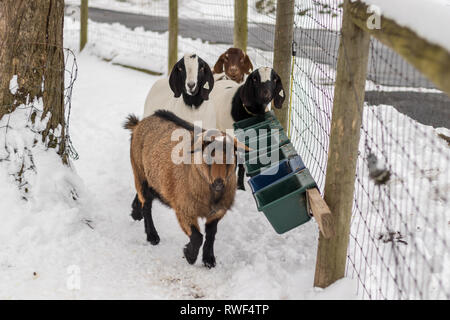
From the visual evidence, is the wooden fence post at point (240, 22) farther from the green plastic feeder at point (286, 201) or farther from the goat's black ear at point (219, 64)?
the green plastic feeder at point (286, 201)

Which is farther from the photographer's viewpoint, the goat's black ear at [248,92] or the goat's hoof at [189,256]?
the goat's black ear at [248,92]

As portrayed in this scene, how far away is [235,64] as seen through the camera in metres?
7.01

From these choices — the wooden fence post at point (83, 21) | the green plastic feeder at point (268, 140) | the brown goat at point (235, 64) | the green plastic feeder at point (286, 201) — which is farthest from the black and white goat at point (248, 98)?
the wooden fence post at point (83, 21)

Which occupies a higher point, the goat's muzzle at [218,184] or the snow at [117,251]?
the goat's muzzle at [218,184]

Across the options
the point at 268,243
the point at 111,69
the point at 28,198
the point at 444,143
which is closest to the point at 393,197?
the point at 444,143

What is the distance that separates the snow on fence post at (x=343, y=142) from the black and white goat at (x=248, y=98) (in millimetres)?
2036

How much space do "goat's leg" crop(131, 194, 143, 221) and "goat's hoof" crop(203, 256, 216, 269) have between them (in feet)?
3.93

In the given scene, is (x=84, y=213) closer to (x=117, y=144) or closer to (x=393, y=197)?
(x=117, y=144)

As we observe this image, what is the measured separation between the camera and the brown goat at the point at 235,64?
7.00 m

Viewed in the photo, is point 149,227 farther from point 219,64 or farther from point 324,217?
point 219,64

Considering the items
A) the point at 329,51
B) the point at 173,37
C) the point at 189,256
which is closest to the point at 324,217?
the point at 189,256

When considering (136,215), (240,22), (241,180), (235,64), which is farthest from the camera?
(240,22)

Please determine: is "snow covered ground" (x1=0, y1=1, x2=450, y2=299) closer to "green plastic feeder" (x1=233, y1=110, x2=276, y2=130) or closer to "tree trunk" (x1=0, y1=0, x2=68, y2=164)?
"tree trunk" (x1=0, y1=0, x2=68, y2=164)

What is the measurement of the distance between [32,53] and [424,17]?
3.65 metres
